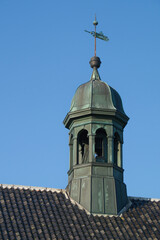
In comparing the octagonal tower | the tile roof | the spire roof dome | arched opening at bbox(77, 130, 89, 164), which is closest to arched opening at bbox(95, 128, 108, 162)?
the octagonal tower

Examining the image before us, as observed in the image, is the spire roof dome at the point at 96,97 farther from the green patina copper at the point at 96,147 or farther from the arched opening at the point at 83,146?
Answer: the arched opening at the point at 83,146

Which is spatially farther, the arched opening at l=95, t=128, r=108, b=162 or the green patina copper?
the arched opening at l=95, t=128, r=108, b=162

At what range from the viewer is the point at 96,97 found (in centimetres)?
2658

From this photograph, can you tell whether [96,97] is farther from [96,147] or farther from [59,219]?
[59,219]

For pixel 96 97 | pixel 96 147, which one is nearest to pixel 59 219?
pixel 96 147

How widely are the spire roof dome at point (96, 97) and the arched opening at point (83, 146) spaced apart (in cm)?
122

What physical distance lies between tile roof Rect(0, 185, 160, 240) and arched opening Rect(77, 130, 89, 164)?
1881 mm

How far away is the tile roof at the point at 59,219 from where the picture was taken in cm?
2236

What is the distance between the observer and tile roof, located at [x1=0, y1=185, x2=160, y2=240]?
22.4m

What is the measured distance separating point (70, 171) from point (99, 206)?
8.14 ft

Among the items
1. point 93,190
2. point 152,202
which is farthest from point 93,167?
point 152,202

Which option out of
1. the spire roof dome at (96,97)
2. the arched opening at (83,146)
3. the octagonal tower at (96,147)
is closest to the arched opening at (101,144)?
the octagonal tower at (96,147)

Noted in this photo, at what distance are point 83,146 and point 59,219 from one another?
15.9 ft

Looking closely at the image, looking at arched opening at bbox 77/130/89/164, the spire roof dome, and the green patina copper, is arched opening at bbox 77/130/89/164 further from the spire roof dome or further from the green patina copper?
the spire roof dome
